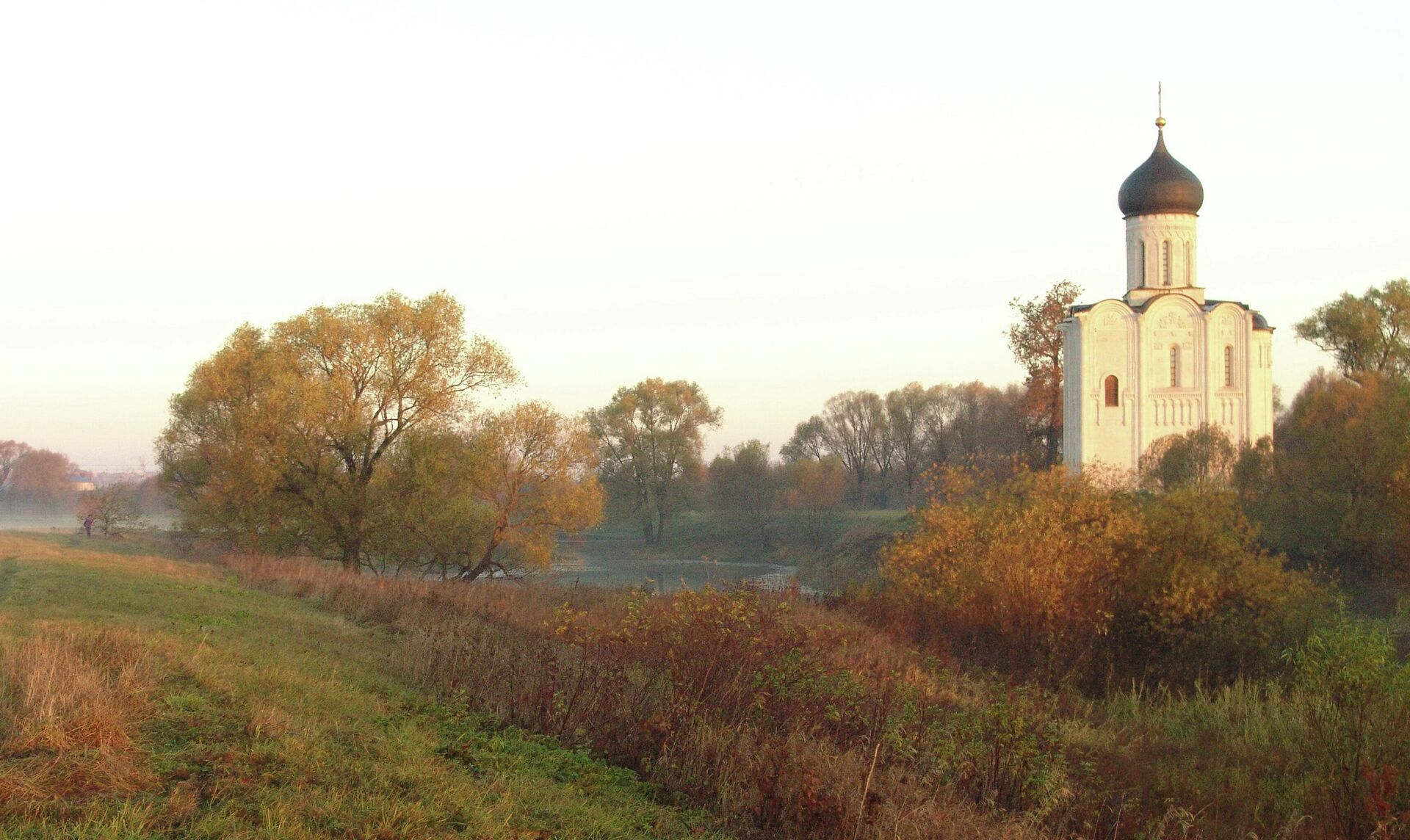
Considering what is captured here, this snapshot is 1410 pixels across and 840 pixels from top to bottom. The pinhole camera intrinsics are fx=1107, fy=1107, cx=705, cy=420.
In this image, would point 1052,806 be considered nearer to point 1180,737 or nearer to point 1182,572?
point 1180,737

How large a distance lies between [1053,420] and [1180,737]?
33189 millimetres

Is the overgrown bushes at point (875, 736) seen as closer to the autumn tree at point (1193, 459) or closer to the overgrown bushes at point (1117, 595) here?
the overgrown bushes at point (1117, 595)

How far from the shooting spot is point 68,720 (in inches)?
262

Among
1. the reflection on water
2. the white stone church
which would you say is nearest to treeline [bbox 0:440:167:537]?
the reflection on water

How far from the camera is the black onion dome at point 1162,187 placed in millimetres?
41281

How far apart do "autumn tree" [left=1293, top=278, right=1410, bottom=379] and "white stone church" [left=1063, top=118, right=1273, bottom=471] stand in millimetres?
3332

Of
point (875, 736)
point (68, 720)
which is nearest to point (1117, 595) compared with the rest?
point (875, 736)

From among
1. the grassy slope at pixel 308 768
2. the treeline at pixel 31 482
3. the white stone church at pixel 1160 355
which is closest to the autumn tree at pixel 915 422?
the white stone church at pixel 1160 355

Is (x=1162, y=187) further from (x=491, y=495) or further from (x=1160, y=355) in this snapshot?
(x=491, y=495)

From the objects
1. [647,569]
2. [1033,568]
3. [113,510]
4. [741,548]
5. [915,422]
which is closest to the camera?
[1033,568]

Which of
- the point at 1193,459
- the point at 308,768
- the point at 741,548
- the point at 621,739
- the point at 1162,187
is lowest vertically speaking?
the point at 621,739

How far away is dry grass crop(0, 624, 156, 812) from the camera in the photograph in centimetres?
601

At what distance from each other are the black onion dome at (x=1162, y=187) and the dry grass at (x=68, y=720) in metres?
40.5

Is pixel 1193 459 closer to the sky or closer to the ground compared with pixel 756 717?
closer to the sky
